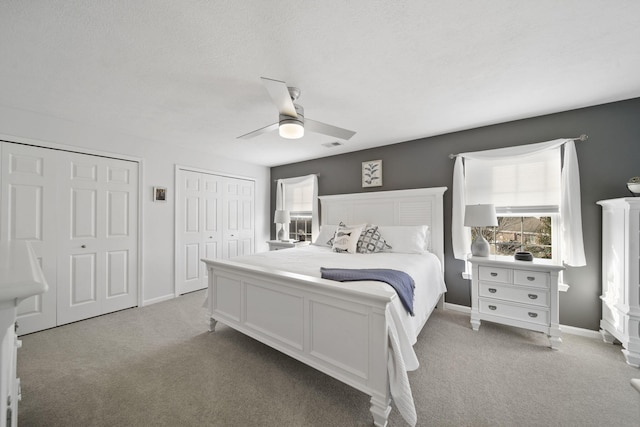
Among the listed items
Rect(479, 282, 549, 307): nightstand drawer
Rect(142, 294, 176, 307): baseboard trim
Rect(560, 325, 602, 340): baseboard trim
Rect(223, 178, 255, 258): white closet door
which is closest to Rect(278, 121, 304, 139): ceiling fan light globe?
Rect(479, 282, 549, 307): nightstand drawer

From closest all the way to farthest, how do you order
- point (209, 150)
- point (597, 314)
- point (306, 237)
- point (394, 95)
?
point (394, 95), point (597, 314), point (209, 150), point (306, 237)

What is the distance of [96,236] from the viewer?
3172 mm

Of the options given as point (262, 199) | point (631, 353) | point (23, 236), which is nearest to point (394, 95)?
point (631, 353)

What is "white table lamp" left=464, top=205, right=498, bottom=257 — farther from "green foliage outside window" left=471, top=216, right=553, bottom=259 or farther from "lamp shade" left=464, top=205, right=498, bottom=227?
"green foliage outside window" left=471, top=216, right=553, bottom=259

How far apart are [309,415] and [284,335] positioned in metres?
0.59

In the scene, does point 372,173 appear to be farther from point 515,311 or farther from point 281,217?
point 515,311

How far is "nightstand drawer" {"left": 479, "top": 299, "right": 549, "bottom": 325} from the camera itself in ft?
8.06

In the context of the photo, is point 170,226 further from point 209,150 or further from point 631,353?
point 631,353

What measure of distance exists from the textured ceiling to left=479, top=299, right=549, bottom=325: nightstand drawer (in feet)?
6.79

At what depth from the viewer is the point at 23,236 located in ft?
8.79

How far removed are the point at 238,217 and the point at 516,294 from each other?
14.4ft

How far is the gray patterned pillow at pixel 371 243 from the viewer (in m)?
3.24

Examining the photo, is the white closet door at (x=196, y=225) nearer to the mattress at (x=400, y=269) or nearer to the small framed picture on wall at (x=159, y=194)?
the small framed picture on wall at (x=159, y=194)

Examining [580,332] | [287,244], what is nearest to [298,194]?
[287,244]
